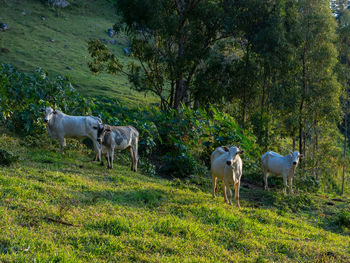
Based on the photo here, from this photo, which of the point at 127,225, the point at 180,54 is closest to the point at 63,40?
the point at 180,54

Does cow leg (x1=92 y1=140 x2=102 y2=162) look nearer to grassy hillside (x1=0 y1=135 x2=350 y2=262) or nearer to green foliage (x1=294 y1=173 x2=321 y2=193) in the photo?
grassy hillside (x1=0 y1=135 x2=350 y2=262)

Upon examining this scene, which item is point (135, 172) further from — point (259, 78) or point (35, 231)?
point (259, 78)

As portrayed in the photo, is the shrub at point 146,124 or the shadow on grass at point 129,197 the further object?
the shrub at point 146,124

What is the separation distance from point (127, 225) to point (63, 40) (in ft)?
118

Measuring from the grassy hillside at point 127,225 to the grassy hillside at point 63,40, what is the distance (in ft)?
59.2

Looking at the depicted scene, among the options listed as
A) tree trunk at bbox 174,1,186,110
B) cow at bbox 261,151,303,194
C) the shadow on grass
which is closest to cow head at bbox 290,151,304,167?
cow at bbox 261,151,303,194

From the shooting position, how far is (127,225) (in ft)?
21.8

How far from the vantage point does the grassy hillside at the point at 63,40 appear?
30250mm

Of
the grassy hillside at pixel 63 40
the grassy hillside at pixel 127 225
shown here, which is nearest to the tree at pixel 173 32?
the grassy hillside at pixel 63 40

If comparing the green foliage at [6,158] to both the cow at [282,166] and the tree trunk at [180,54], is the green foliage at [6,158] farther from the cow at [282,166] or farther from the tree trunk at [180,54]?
the tree trunk at [180,54]

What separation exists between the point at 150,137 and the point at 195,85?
26.6 ft

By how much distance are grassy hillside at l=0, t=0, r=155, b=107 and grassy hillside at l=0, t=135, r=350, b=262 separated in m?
18.0

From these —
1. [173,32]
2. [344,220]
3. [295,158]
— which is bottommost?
[344,220]

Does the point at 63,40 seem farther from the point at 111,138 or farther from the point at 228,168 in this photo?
the point at 228,168
